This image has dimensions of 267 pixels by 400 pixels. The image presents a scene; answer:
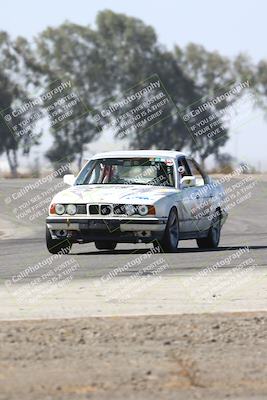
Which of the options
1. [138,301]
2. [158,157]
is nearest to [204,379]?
[138,301]

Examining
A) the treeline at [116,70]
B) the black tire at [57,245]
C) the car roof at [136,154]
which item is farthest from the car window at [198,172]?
the treeline at [116,70]

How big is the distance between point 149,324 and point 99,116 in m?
79.9

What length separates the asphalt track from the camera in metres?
11.0

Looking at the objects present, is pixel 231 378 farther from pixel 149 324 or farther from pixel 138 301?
pixel 138 301

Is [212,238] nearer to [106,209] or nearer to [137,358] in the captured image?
[106,209]

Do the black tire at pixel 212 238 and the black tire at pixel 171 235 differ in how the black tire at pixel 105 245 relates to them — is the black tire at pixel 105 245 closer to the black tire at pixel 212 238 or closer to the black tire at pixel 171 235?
the black tire at pixel 212 238

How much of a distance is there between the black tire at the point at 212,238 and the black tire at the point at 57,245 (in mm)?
2688

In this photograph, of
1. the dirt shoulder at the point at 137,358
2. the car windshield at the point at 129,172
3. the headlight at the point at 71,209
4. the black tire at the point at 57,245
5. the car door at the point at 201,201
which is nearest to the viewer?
the dirt shoulder at the point at 137,358

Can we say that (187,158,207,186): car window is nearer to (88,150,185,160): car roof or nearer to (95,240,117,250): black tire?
(88,150,185,160): car roof

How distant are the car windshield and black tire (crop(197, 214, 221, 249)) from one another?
5.39ft

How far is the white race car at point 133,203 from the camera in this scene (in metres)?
17.2

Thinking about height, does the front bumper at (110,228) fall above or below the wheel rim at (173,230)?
above

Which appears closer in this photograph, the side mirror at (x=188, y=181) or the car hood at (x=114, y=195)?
the car hood at (x=114, y=195)

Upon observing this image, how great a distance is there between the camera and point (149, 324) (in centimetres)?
959
